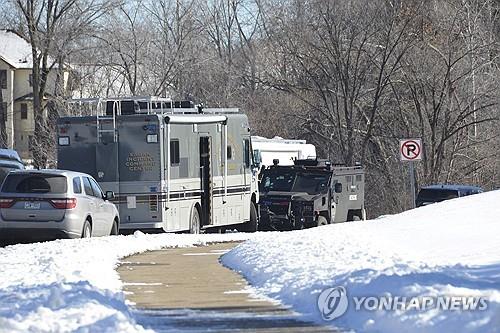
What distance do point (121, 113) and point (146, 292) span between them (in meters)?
14.3

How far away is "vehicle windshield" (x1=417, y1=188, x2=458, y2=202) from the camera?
102ft

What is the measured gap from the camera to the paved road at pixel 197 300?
1086cm

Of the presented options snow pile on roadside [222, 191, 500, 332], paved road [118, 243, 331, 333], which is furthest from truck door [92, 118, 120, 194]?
paved road [118, 243, 331, 333]

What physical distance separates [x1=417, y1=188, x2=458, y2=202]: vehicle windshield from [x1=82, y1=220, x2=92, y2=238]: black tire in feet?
37.9

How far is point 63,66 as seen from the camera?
2132 inches

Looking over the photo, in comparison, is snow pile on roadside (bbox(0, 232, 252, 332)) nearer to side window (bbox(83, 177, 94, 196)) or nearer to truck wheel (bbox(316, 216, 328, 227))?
side window (bbox(83, 177, 94, 196))

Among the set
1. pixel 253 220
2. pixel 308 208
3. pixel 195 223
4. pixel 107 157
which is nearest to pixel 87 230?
pixel 107 157

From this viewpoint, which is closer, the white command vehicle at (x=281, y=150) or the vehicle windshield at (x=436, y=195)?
the vehicle windshield at (x=436, y=195)

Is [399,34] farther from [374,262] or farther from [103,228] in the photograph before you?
[374,262]

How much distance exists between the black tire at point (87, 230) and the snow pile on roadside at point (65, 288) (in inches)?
69.5

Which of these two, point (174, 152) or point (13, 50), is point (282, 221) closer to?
point (174, 152)

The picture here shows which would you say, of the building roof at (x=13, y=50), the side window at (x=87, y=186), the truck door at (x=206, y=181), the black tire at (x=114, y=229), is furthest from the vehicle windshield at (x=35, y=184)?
the building roof at (x=13, y=50)

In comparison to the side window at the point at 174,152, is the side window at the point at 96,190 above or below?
below

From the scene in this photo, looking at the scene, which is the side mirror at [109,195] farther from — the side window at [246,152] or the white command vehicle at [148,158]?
the side window at [246,152]
